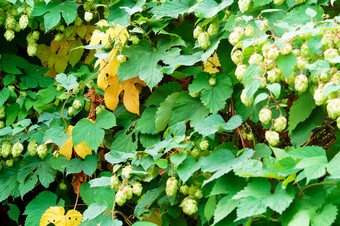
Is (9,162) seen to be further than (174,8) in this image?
Yes

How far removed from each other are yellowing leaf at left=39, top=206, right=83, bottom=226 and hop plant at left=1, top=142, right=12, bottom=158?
21.0 inches

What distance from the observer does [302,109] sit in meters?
1.76

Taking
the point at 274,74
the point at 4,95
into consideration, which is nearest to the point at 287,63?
the point at 274,74

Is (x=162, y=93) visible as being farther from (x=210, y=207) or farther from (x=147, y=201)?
(x=210, y=207)

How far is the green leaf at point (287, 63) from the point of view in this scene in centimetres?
152

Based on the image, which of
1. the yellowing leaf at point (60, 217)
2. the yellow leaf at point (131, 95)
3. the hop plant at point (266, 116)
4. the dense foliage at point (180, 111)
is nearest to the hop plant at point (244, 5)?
the dense foliage at point (180, 111)

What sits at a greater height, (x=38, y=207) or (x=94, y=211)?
(x=94, y=211)

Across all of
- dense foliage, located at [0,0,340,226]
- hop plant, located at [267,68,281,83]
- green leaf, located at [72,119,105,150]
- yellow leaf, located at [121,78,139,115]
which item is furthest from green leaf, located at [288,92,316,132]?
green leaf, located at [72,119,105,150]

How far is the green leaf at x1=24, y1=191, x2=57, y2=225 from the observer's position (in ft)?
9.17

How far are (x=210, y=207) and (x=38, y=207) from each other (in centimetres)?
145

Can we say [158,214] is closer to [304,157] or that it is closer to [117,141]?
[117,141]

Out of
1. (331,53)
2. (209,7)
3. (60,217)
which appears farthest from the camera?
(60,217)

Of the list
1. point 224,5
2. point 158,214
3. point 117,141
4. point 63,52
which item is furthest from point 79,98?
point 224,5

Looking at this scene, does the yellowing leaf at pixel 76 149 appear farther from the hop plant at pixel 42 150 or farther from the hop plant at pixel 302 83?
the hop plant at pixel 302 83
